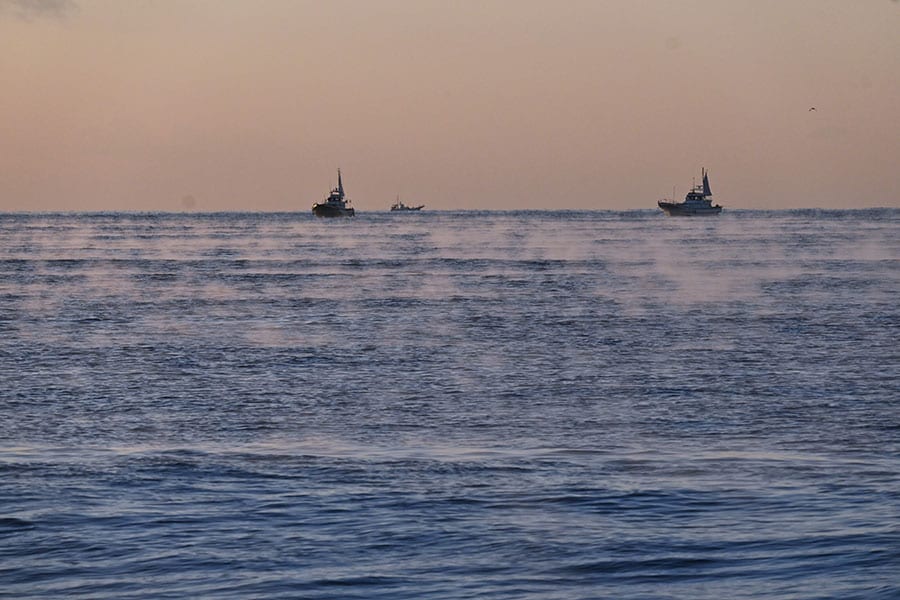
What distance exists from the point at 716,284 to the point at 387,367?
32.3 meters

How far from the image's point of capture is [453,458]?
626 inches

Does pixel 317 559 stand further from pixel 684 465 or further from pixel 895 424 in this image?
pixel 895 424

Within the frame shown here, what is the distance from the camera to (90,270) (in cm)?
7569

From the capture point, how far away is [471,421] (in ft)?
61.1

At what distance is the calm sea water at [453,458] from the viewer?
37.8 ft

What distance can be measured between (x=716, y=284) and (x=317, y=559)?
45.5m

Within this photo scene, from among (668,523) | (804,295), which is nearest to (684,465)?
(668,523)

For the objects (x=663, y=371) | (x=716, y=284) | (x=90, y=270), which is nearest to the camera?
(x=663, y=371)

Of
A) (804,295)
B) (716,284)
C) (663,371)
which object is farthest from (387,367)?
(716,284)

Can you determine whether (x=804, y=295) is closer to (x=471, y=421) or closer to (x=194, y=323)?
(x=194, y=323)

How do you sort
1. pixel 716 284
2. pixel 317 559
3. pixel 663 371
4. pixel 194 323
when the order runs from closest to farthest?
1. pixel 317 559
2. pixel 663 371
3. pixel 194 323
4. pixel 716 284

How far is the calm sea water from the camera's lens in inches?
454

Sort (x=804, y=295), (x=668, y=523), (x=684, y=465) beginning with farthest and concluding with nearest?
(x=804, y=295)
(x=684, y=465)
(x=668, y=523)

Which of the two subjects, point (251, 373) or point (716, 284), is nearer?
point (251, 373)
